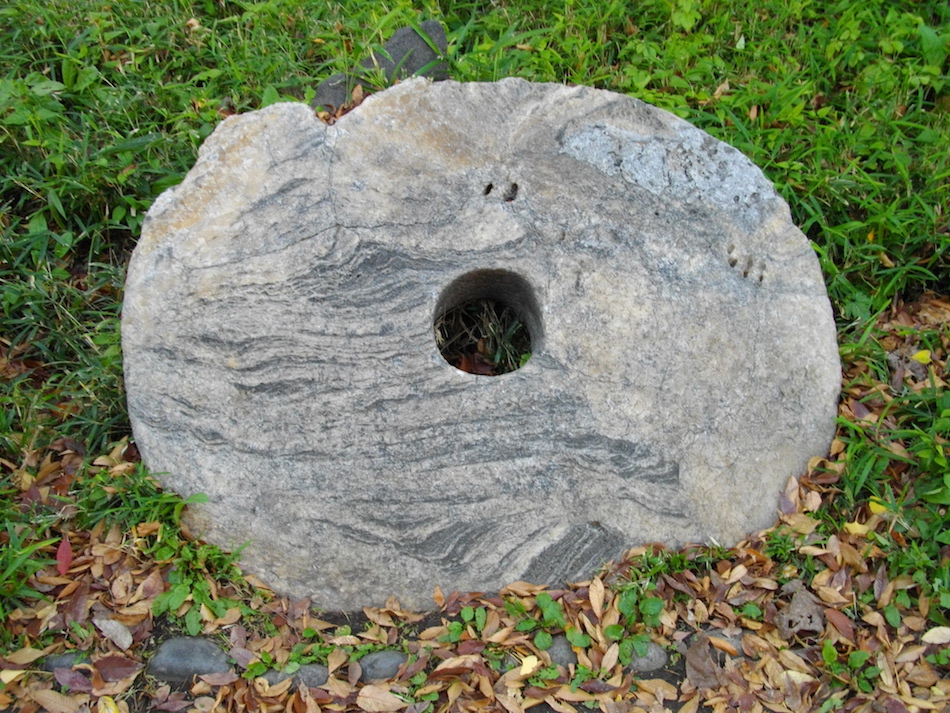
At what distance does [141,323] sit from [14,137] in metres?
1.36

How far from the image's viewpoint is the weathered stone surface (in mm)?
2662

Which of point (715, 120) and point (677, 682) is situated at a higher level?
point (715, 120)

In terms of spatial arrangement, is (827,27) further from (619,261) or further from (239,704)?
(239,704)

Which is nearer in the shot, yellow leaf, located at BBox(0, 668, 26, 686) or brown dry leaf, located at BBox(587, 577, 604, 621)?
yellow leaf, located at BBox(0, 668, 26, 686)

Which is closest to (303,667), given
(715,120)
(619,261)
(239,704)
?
(239,704)

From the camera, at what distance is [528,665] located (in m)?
2.54

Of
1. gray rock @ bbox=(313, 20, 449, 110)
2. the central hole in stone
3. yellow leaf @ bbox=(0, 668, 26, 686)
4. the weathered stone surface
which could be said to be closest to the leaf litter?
yellow leaf @ bbox=(0, 668, 26, 686)

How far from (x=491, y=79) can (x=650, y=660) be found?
253 cm

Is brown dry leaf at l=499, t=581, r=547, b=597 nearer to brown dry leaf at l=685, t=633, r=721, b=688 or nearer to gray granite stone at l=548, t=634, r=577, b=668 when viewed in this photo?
gray granite stone at l=548, t=634, r=577, b=668

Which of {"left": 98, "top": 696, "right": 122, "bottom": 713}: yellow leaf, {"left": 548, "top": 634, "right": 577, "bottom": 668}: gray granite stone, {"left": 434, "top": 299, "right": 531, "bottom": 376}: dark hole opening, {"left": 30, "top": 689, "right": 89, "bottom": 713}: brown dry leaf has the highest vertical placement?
{"left": 434, "top": 299, "right": 531, "bottom": 376}: dark hole opening

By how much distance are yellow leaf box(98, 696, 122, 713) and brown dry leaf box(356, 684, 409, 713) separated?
28.2 inches

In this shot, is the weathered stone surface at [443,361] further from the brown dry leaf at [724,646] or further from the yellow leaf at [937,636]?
the yellow leaf at [937,636]

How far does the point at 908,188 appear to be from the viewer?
3504 millimetres

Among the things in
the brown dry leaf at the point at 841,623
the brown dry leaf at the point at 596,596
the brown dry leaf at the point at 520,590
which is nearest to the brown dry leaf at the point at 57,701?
the brown dry leaf at the point at 520,590
